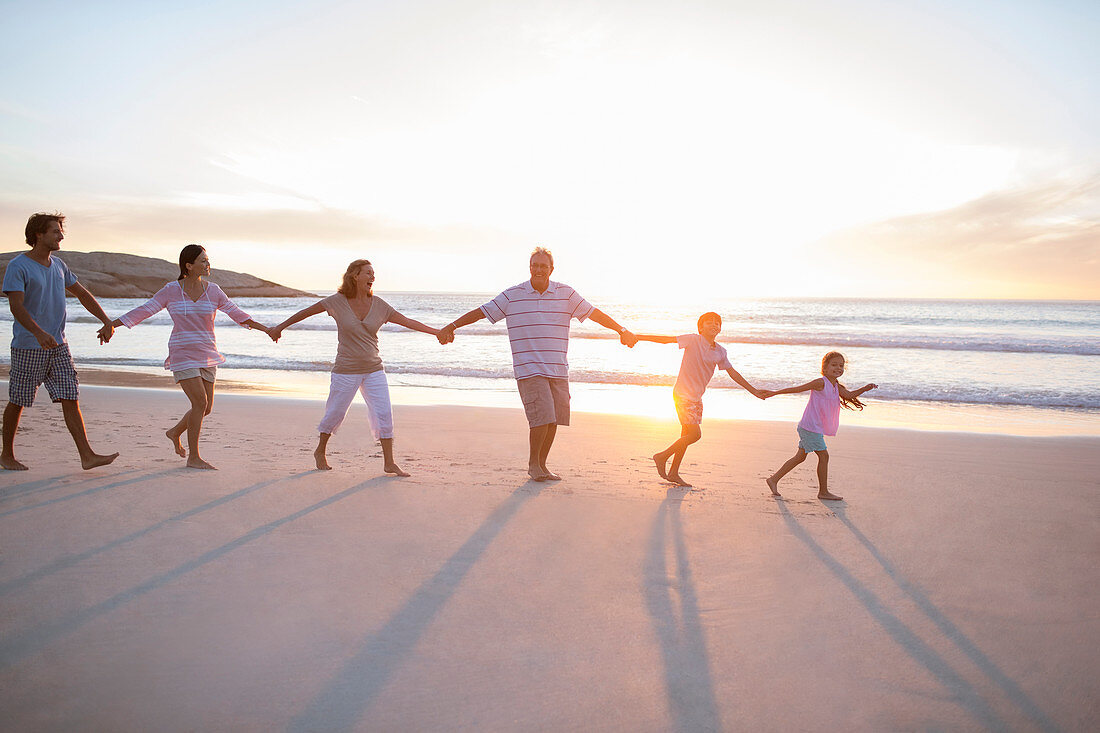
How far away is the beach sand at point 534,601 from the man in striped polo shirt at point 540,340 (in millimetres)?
575

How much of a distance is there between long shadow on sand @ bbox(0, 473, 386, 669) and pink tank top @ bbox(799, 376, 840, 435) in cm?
A: 430

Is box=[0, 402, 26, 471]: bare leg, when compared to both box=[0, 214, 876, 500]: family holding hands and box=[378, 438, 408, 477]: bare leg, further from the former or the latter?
box=[378, 438, 408, 477]: bare leg

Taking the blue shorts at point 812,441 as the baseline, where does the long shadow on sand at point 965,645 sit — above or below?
below

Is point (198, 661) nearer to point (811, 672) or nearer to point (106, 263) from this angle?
point (811, 672)

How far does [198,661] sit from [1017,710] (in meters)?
3.34

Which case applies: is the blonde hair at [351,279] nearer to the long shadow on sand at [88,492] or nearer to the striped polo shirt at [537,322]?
the striped polo shirt at [537,322]

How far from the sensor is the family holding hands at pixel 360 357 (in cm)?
525

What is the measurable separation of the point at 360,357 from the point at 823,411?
413 cm

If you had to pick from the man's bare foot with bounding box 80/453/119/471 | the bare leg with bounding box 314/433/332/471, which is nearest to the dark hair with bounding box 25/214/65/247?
the man's bare foot with bounding box 80/453/119/471

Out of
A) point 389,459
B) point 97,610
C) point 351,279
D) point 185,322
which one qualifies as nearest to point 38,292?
point 185,322

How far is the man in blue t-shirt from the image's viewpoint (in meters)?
5.03

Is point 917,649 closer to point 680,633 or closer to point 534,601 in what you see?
point 680,633

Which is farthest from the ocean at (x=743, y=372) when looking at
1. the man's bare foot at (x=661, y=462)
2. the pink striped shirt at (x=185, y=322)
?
the pink striped shirt at (x=185, y=322)

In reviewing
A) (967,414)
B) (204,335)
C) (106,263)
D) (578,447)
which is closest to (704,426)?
(578,447)
